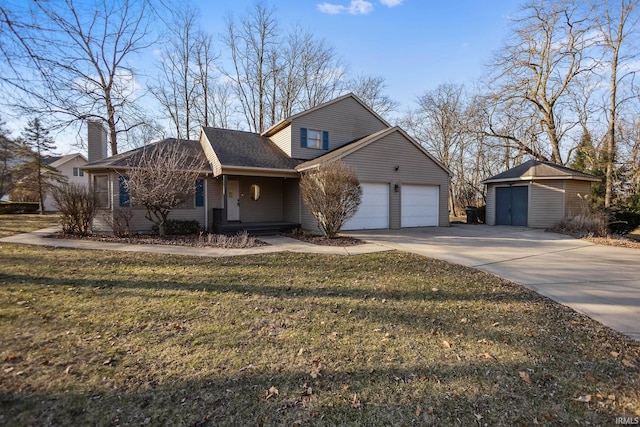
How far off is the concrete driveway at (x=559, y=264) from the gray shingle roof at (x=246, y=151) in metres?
4.83

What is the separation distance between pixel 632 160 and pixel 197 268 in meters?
→ 17.5

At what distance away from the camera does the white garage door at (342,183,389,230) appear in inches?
523

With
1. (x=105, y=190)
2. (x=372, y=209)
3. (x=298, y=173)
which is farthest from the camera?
(x=372, y=209)

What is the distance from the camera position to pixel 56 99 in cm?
475

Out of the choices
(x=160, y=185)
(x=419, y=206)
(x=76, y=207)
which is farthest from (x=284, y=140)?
(x=76, y=207)

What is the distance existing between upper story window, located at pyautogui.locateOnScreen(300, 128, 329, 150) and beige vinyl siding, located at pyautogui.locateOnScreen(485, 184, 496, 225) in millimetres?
9918

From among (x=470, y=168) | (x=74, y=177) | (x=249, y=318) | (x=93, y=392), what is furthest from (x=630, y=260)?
(x=74, y=177)

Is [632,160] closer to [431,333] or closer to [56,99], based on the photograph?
[431,333]

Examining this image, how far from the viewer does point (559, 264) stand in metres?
7.29

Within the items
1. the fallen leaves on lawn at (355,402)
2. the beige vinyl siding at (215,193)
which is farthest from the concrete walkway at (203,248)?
the fallen leaves on lawn at (355,402)

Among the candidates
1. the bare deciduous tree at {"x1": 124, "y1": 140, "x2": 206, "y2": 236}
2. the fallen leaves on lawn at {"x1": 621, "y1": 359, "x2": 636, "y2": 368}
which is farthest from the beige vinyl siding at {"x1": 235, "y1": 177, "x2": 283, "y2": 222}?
the fallen leaves on lawn at {"x1": 621, "y1": 359, "x2": 636, "y2": 368}

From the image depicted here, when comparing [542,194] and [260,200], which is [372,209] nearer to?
[260,200]

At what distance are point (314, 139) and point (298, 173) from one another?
3160 millimetres
